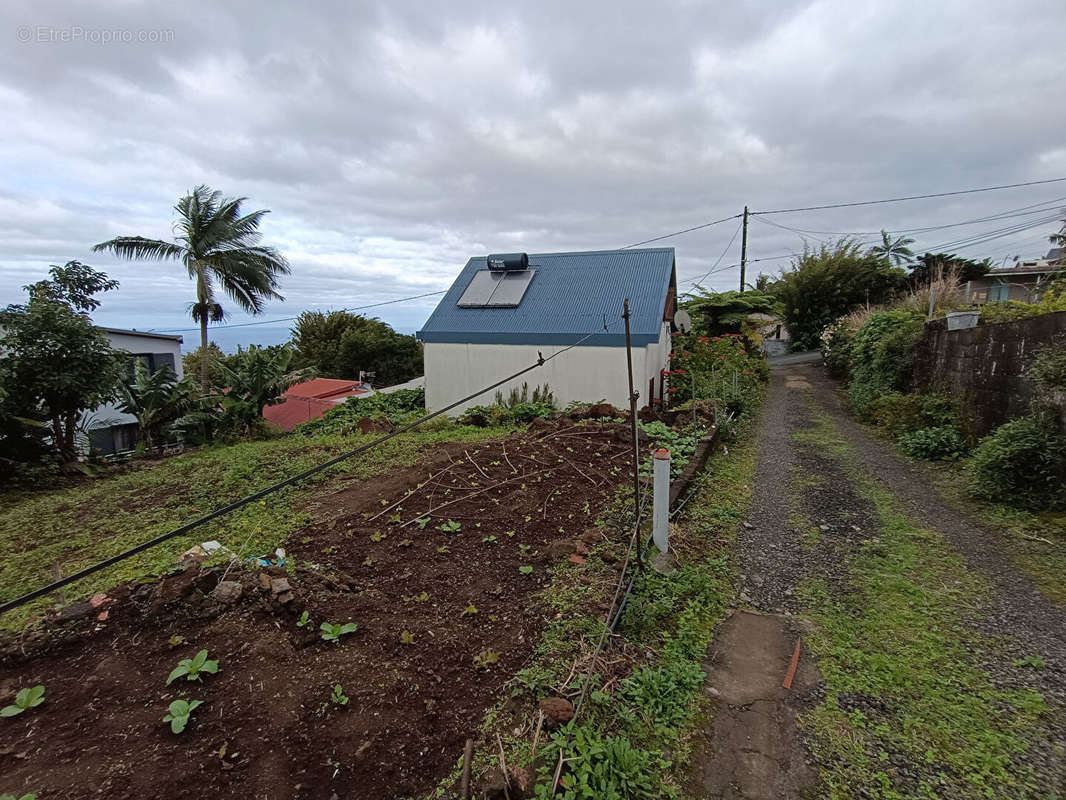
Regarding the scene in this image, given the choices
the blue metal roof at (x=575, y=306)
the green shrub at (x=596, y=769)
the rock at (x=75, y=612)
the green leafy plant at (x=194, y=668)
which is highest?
the blue metal roof at (x=575, y=306)

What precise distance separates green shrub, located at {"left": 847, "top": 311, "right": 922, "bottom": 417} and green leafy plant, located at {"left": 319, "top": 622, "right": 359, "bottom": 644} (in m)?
10.5

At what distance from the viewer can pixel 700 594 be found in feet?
11.8

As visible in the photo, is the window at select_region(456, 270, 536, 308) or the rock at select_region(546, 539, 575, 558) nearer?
the rock at select_region(546, 539, 575, 558)

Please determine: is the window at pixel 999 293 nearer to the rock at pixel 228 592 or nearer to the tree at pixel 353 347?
the rock at pixel 228 592

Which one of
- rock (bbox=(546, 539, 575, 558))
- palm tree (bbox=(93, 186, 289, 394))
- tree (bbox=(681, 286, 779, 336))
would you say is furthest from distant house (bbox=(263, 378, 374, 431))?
rock (bbox=(546, 539, 575, 558))

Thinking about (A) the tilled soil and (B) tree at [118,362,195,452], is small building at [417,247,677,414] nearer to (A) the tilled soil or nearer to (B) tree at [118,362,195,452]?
(B) tree at [118,362,195,452]

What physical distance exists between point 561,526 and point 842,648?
8.00 ft

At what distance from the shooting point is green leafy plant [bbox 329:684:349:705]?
2.43 m

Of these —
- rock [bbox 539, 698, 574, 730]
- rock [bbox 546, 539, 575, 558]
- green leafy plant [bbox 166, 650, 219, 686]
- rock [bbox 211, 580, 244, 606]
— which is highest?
rock [bbox 211, 580, 244, 606]

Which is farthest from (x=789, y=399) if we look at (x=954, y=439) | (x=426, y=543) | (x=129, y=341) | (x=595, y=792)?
(x=129, y=341)

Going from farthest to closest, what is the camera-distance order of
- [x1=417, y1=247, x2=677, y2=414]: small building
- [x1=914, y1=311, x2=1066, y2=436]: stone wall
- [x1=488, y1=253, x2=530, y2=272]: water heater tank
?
1. [x1=488, y1=253, x2=530, y2=272]: water heater tank
2. [x1=417, y1=247, x2=677, y2=414]: small building
3. [x1=914, y1=311, x2=1066, y2=436]: stone wall

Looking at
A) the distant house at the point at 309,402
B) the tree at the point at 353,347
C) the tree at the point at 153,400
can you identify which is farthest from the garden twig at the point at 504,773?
the tree at the point at 353,347

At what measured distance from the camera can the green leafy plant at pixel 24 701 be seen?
228 centimetres

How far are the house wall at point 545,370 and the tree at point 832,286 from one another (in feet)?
49.7
